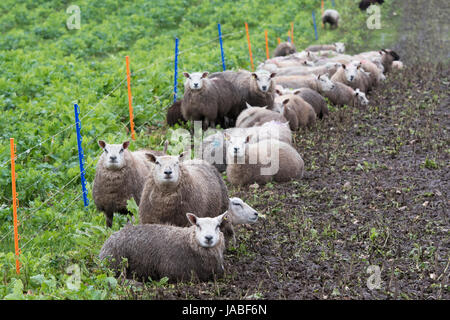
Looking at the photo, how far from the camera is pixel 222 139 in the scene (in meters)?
11.6

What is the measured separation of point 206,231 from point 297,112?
7.06 meters

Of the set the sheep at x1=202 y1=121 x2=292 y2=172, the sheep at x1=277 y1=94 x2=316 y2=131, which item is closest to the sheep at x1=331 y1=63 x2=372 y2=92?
the sheep at x1=277 y1=94 x2=316 y2=131

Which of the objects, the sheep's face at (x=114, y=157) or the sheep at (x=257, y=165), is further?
the sheep at (x=257, y=165)

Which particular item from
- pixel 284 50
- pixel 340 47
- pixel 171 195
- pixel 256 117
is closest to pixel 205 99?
pixel 256 117

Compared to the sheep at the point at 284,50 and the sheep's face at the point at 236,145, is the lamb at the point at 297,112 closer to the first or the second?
the sheep's face at the point at 236,145

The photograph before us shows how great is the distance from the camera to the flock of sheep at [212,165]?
6.89 metres

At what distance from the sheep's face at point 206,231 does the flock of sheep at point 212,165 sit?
0.01m

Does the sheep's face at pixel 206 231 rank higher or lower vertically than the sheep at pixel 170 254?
higher

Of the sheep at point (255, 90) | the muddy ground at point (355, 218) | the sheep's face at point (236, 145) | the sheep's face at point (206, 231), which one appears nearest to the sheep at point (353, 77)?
the muddy ground at point (355, 218)

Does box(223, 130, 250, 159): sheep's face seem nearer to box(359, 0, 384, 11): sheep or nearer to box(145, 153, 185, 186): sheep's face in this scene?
box(145, 153, 185, 186): sheep's face

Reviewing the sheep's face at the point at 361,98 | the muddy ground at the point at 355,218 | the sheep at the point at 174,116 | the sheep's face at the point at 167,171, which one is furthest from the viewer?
the sheep's face at the point at 361,98

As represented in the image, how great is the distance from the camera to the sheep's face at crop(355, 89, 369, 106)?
15.2 meters

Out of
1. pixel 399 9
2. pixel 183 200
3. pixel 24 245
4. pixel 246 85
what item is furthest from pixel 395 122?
pixel 399 9

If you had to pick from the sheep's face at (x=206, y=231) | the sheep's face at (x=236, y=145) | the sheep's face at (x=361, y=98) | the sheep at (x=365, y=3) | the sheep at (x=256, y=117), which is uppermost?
the sheep's face at (x=206, y=231)
